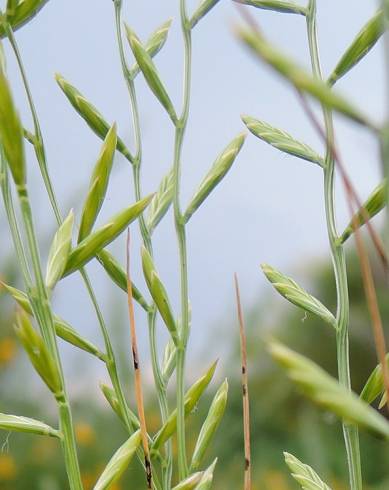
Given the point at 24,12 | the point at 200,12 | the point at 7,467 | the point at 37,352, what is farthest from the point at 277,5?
the point at 7,467

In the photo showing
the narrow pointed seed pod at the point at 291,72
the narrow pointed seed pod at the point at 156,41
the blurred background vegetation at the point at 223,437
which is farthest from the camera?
the blurred background vegetation at the point at 223,437

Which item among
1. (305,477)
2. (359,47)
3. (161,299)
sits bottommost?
(305,477)

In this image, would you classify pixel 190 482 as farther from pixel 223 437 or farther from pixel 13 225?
pixel 223 437

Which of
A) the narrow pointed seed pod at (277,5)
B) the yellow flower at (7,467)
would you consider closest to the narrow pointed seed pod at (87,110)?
the narrow pointed seed pod at (277,5)

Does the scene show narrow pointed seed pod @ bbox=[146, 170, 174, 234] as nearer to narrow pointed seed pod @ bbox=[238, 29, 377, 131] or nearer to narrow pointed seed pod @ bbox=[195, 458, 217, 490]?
narrow pointed seed pod @ bbox=[195, 458, 217, 490]

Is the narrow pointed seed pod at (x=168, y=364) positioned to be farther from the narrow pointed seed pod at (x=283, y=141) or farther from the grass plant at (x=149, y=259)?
the narrow pointed seed pod at (x=283, y=141)

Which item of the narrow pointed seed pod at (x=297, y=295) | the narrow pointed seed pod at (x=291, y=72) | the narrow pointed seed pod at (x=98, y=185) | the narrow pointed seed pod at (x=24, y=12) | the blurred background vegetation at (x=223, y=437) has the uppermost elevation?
the narrow pointed seed pod at (x=24, y=12)

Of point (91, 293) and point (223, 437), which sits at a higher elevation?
point (91, 293)
